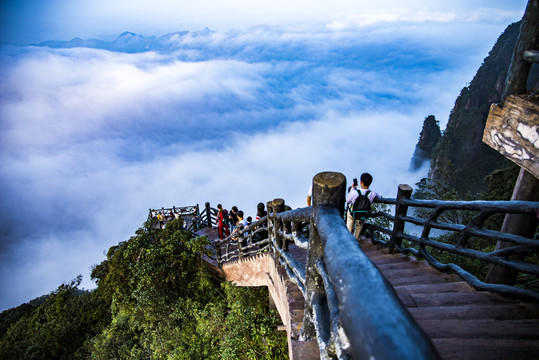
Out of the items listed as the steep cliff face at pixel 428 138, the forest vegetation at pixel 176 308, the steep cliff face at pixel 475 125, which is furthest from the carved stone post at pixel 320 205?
the steep cliff face at pixel 428 138

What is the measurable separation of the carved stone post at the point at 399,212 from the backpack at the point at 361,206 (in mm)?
475

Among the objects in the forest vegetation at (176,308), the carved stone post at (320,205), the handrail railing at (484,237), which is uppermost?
the carved stone post at (320,205)

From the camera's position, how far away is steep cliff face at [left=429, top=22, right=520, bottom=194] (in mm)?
42250

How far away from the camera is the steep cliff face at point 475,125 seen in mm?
42250

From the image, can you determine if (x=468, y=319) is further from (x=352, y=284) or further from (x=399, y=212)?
(x=352, y=284)

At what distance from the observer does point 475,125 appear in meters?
45.0

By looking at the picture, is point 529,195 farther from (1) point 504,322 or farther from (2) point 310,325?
(2) point 310,325

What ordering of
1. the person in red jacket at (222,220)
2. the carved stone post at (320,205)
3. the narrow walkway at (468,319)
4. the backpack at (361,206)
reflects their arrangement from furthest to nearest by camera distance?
the person in red jacket at (222,220) < the backpack at (361,206) < the narrow walkway at (468,319) < the carved stone post at (320,205)

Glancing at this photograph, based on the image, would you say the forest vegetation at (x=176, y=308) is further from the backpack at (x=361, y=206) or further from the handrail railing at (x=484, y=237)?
the handrail railing at (x=484, y=237)

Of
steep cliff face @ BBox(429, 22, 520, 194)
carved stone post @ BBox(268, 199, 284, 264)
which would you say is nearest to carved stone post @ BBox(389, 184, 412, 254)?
carved stone post @ BBox(268, 199, 284, 264)

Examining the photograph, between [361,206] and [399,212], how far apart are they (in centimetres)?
59

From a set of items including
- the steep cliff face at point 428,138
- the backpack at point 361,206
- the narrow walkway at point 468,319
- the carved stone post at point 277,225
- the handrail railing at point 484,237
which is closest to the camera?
Result: the narrow walkway at point 468,319

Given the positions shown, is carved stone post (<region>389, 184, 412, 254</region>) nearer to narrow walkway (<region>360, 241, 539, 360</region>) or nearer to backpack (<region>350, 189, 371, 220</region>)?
backpack (<region>350, 189, 371, 220</region>)

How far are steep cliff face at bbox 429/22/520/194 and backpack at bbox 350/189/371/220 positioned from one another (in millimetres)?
45117
